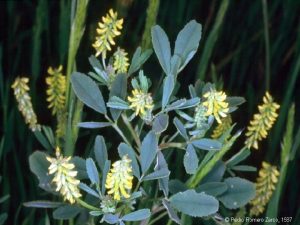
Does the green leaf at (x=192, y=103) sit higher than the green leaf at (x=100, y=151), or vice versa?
the green leaf at (x=192, y=103)

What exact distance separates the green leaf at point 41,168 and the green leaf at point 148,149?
16 cm

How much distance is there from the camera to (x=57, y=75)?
91cm

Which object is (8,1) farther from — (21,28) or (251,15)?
(251,15)

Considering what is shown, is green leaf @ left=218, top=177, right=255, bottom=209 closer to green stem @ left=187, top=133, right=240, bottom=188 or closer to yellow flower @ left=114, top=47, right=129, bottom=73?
green stem @ left=187, top=133, right=240, bottom=188

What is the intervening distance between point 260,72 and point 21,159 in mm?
526

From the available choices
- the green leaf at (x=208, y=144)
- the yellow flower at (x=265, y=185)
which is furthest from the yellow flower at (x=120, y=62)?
the yellow flower at (x=265, y=185)

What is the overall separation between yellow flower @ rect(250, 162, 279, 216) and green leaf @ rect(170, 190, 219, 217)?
159 mm

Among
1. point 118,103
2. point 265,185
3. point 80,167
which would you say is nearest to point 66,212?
point 80,167

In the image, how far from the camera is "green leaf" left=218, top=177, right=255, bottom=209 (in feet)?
2.83

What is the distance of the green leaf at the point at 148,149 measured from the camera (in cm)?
76

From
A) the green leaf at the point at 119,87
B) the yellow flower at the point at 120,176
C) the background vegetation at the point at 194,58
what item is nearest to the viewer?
the yellow flower at the point at 120,176

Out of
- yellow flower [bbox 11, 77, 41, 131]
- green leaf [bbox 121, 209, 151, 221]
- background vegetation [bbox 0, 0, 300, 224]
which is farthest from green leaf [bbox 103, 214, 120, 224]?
background vegetation [bbox 0, 0, 300, 224]

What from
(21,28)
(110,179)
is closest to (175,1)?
(21,28)

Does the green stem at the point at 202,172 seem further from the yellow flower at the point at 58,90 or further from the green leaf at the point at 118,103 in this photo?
the yellow flower at the point at 58,90
